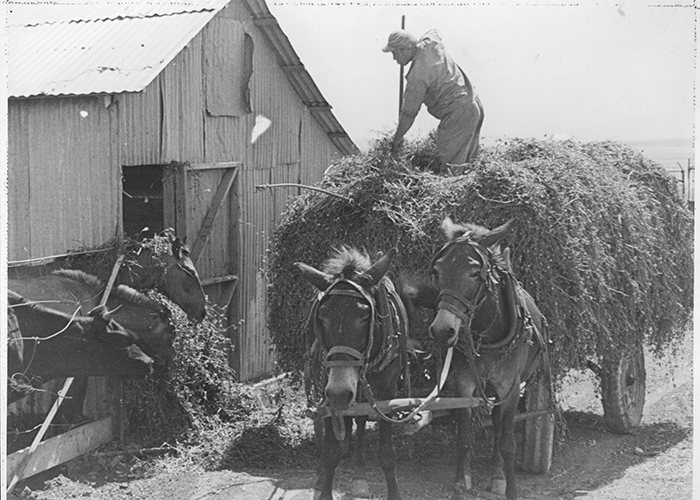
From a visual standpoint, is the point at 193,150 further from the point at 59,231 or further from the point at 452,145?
the point at 452,145

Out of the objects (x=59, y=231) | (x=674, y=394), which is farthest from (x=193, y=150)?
(x=674, y=394)

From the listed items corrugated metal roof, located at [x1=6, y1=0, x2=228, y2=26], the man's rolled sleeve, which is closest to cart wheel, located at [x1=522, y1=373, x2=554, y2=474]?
the man's rolled sleeve

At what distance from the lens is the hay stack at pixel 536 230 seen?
271 inches

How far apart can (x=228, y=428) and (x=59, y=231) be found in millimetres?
2664

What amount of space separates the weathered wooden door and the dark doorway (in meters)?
0.93

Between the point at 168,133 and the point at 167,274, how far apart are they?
6.00 ft

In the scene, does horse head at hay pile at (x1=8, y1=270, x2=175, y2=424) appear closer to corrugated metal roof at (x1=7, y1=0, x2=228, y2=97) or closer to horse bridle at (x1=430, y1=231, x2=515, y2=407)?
corrugated metal roof at (x1=7, y1=0, x2=228, y2=97)

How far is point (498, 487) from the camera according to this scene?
6.75 m

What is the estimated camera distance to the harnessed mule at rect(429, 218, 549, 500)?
5691 mm

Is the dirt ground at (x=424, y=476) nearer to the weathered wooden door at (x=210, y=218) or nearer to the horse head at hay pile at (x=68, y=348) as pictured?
the horse head at hay pile at (x=68, y=348)

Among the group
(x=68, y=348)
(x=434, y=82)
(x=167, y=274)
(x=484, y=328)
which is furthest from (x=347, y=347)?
(x=434, y=82)

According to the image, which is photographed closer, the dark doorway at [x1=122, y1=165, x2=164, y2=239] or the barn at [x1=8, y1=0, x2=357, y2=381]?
the barn at [x1=8, y1=0, x2=357, y2=381]

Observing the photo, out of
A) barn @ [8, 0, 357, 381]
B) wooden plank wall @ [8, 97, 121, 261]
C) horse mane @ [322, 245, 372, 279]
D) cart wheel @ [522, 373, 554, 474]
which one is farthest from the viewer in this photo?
barn @ [8, 0, 357, 381]

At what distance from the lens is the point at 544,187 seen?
690 centimetres
